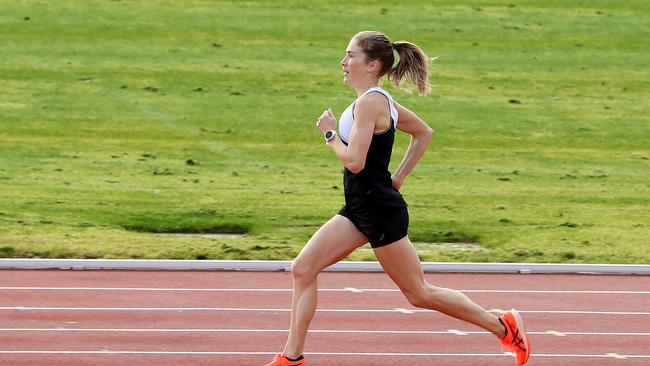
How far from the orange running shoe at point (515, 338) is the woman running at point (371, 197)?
221mm

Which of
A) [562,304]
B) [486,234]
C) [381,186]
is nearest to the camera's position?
[381,186]

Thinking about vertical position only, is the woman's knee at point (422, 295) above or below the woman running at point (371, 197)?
below

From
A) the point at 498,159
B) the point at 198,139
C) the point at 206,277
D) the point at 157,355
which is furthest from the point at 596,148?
the point at 157,355

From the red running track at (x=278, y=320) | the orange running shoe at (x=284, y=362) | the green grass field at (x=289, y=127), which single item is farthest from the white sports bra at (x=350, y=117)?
the green grass field at (x=289, y=127)

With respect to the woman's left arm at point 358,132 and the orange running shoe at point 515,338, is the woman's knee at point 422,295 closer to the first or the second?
the orange running shoe at point 515,338

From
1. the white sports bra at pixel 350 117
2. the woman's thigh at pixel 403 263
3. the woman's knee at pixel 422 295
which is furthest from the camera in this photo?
the woman's knee at pixel 422 295

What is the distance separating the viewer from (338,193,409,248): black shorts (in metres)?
7.48

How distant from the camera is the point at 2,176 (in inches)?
658

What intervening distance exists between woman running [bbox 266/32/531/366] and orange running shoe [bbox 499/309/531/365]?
0.22 metres

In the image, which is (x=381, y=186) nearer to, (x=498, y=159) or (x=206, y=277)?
(x=206, y=277)

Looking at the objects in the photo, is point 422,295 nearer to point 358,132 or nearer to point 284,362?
point 284,362

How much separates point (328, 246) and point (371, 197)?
15.2 inches

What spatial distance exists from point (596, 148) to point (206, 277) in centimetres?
1033

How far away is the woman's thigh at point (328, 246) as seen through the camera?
7.55 metres
